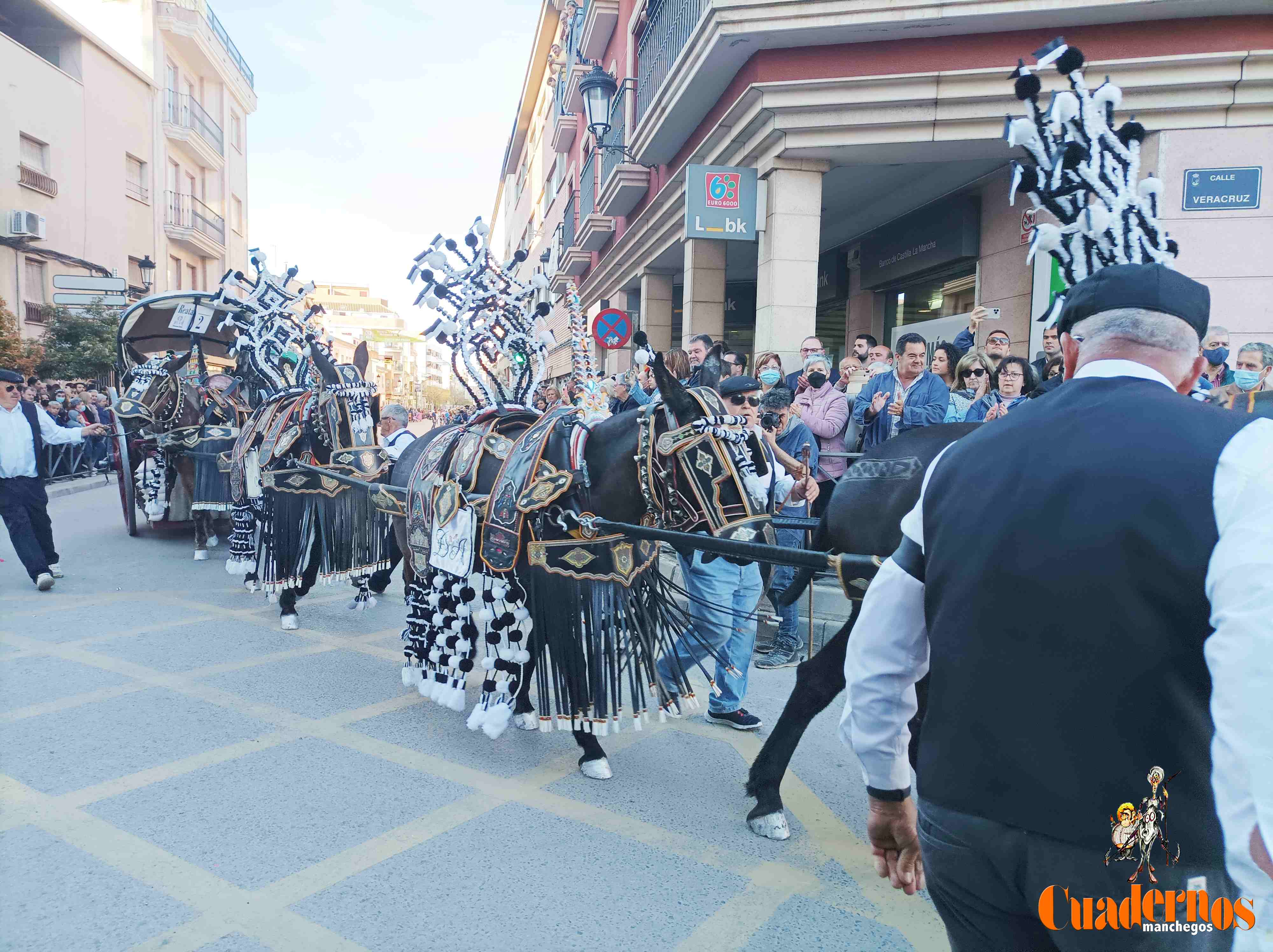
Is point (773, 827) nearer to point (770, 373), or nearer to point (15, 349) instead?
point (770, 373)

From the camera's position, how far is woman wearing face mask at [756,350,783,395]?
5520mm

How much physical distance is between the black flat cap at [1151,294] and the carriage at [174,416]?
331 inches

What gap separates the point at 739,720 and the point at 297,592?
362 centimetres

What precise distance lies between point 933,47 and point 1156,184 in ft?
18.7

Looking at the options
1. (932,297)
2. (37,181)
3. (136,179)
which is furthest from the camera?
(136,179)

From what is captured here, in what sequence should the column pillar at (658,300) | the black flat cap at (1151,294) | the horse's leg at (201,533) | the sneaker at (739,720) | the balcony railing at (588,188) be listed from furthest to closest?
the balcony railing at (588,188)
the column pillar at (658,300)
the horse's leg at (201,533)
the sneaker at (739,720)
the black flat cap at (1151,294)

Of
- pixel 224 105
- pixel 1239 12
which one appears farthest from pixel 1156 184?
pixel 224 105

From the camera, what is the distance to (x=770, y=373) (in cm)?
551

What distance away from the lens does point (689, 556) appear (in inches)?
144

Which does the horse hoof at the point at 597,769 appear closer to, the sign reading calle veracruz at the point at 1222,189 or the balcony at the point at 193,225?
the sign reading calle veracruz at the point at 1222,189

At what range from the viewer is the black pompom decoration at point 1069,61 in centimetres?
288

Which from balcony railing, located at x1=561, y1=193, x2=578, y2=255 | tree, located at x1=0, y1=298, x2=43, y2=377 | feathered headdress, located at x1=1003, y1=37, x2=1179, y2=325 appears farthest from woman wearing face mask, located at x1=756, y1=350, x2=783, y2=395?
tree, located at x1=0, y1=298, x2=43, y2=377

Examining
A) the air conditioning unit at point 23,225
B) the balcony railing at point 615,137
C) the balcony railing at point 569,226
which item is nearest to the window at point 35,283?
the air conditioning unit at point 23,225

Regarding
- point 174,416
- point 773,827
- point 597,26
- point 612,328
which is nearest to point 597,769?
point 773,827
